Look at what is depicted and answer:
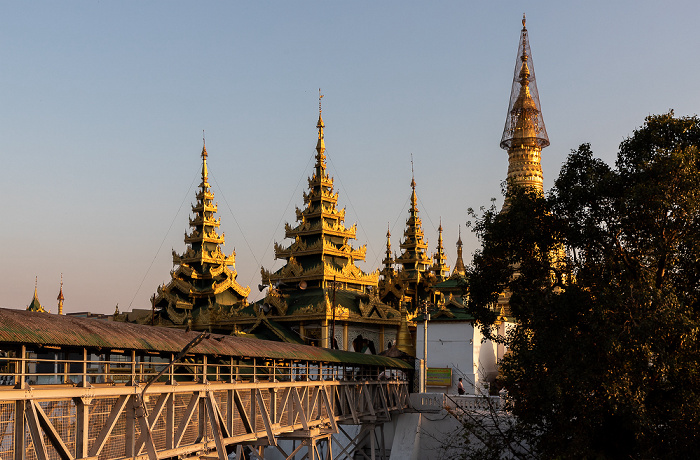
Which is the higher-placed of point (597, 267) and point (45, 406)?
point (597, 267)

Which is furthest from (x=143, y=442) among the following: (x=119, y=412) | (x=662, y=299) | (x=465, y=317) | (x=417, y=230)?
(x=417, y=230)

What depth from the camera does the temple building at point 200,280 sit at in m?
63.9

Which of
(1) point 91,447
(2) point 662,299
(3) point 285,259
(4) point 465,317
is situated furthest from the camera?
(3) point 285,259

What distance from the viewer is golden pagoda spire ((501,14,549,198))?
55875 millimetres

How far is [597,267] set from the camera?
24.1m

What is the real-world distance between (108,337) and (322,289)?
3871 centimetres

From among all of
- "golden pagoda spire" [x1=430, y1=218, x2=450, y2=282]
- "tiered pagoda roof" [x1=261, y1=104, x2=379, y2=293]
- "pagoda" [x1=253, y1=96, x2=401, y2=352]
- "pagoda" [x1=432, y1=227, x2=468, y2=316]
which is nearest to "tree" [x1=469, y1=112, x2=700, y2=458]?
"pagoda" [x1=432, y1=227, x2=468, y2=316]

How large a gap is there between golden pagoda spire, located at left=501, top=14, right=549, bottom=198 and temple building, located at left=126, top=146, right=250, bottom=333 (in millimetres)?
21653

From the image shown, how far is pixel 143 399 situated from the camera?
17.5 m

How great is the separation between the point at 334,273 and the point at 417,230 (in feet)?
64.3

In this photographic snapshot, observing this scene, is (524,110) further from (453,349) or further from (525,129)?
(453,349)

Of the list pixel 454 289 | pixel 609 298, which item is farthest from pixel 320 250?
pixel 609 298

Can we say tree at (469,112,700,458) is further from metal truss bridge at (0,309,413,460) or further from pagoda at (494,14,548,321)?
pagoda at (494,14,548,321)

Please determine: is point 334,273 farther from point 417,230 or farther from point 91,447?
point 91,447
